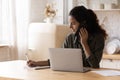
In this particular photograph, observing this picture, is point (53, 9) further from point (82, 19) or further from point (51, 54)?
point (51, 54)

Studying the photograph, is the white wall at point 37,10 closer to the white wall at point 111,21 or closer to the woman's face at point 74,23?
the white wall at point 111,21

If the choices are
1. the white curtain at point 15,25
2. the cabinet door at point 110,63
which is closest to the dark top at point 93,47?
the cabinet door at point 110,63

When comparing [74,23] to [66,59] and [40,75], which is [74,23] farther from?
[40,75]

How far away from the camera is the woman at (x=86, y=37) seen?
2.80 m

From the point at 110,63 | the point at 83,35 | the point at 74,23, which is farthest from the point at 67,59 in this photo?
the point at 110,63

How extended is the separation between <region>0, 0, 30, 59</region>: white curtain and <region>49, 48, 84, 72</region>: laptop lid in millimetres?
2068

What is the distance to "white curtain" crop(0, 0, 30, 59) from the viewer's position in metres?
4.44

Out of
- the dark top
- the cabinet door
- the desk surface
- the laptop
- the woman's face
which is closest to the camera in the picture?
the desk surface

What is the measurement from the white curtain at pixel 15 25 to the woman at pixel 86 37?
158 cm

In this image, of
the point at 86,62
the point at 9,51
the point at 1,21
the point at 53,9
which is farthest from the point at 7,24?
the point at 86,62

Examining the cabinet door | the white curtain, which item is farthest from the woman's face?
the white curtain

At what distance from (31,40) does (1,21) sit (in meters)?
0.57

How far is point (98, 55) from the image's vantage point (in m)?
2.84

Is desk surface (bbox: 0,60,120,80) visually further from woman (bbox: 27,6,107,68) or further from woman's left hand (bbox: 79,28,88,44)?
woman's left hand (bbox: 79,28,88,44)
